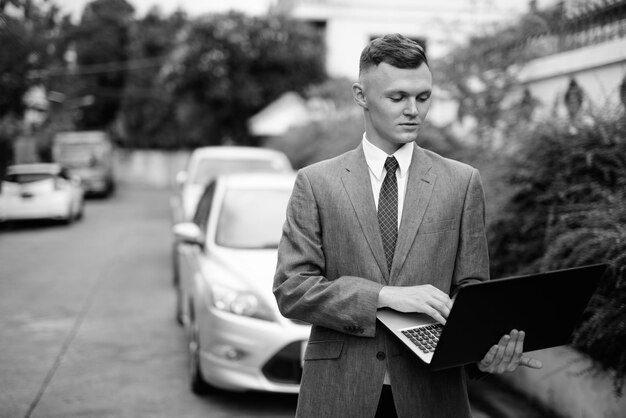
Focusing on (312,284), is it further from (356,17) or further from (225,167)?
(356,17)

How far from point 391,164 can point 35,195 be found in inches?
663

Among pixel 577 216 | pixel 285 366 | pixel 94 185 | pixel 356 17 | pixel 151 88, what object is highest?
pixel 356 17

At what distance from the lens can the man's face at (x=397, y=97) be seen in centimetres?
197

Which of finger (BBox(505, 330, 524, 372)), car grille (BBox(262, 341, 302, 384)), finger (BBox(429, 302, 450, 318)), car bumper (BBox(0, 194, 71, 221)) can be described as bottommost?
car bumper (BBox(0, 194, 71, 221))

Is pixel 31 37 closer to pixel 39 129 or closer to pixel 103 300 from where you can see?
pixel 103 300

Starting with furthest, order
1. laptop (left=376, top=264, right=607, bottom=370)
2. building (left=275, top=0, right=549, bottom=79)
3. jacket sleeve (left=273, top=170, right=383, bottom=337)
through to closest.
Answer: building (left=275, top=0, right=549, bottom=79) < jacket sleeve (left=273, top=170, right=383, bottom=337) < laptop (left=376, top=264, right=607, bottom=370)

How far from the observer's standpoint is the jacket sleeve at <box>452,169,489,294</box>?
6.69 ft

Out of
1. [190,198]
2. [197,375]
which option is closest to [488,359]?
[197,375]

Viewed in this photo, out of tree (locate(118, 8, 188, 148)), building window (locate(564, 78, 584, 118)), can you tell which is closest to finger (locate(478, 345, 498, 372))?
building window (locate(564, 78, 584, 118))

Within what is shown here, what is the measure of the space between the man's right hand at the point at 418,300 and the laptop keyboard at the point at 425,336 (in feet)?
0.19

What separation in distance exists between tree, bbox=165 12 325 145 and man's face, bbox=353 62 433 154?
22.1 meters

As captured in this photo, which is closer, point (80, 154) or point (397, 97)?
point (397, 97)

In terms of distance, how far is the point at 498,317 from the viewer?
1.78 m

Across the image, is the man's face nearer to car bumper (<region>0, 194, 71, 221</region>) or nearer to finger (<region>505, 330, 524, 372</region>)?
finger (<region>505, 330, 524, 372</region>)
